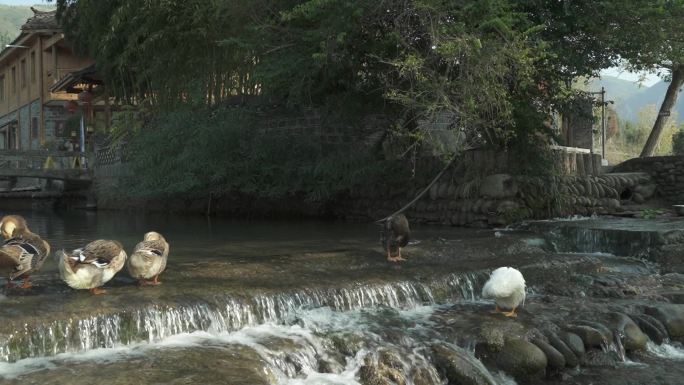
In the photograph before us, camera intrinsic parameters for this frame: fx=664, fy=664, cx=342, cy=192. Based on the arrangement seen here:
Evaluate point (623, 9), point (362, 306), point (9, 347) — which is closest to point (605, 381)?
point (362, 306)

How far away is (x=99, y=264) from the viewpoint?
6.58m

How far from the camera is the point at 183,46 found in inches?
783

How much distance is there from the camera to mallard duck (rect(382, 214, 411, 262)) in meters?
9.24

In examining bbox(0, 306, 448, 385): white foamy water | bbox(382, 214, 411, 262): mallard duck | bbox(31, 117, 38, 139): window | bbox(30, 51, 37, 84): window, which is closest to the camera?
bbox(0, 306, 448, 385): white foamy water

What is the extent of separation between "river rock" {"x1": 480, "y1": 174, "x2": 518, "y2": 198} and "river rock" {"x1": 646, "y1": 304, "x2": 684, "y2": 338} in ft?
20.9

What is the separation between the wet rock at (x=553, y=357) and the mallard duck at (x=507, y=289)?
0.73 m

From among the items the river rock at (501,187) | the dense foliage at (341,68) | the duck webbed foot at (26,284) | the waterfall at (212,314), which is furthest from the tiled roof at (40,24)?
the waterfall at (212,314)

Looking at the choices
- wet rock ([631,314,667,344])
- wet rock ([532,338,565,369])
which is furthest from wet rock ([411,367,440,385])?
wet rock ([631,314,667,344])

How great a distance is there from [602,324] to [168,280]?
4.84m

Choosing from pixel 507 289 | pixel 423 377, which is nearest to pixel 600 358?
pixel 507 289

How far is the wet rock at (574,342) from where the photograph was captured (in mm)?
6703

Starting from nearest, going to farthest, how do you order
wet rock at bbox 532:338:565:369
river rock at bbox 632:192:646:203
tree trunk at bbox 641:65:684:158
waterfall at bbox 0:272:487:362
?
waterfall at bbox 0:272:487:362
wet rock at bbox 532:338:565:369
river rock at bbox 632:192:646:203
tree trunk at bbox 641:65:684:158

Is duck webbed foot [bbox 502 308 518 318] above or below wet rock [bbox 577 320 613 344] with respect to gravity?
above

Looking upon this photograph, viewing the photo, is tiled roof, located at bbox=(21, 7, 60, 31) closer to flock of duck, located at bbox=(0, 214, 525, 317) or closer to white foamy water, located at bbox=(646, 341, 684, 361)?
flock of duck, located at bbox=(0, 214, 525, 317)
